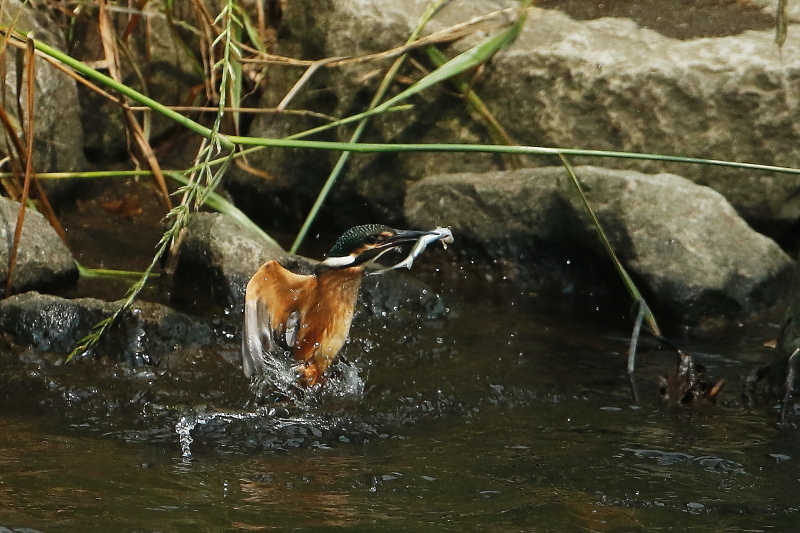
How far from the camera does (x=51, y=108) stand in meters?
6.06

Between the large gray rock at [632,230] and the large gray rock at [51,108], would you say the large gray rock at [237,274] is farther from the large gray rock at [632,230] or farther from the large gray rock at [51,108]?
the large gray rock at [51,108]

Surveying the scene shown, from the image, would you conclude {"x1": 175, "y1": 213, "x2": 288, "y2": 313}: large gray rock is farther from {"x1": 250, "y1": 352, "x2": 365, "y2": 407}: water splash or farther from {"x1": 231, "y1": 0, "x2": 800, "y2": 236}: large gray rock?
{"x1": 231, "y1": 0, "x2": 800, "y2": 236}: large gray rock

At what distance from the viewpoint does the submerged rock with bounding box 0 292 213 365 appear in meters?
4.26

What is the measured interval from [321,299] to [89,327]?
0.99 meters

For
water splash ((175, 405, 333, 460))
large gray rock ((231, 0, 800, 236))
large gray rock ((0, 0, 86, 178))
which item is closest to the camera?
water splash ((175, 405, 333, 460))

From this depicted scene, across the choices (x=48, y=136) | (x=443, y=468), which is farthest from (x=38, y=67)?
(x=443, y=468)

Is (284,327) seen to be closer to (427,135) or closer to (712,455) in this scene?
(712,455)

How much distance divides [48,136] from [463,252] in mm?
2449

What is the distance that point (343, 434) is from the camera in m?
3.59

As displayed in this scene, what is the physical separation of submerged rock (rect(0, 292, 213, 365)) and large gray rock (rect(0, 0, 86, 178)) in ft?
5.83


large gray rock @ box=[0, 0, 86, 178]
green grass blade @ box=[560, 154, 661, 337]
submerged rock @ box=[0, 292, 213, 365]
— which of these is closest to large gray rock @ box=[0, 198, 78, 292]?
submerged rock @ box=[0, 292, 213, 365]

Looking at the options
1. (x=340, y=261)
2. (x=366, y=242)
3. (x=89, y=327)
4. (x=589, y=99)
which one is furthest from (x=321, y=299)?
(x=589, y=99)

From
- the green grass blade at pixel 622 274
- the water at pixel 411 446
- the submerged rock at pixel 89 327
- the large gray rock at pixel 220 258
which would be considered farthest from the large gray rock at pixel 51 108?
the green grass blade at pixel 622 274

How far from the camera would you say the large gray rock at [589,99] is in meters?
5.55
